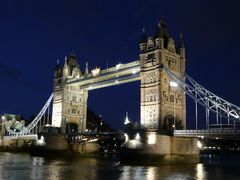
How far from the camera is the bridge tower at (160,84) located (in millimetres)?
38875

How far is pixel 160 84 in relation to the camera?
3894 centimetres

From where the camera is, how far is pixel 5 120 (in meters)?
82.7

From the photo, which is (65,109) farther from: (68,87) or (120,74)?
(120,74)

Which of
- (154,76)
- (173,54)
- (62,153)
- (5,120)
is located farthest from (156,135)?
(5,120)

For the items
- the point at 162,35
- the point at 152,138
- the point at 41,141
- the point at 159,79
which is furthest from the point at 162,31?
the point at 41,141

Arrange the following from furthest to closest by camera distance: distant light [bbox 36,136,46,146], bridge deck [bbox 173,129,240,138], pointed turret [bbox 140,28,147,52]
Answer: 1. distant light [bbox 36,136,46,146]
2. pointed turret [bbox 140,28,147,52]
3. bridge deck [bbox 173,129,240,138]

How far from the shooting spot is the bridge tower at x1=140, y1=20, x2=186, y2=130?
3888 centimetres

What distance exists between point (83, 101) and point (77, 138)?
582cm

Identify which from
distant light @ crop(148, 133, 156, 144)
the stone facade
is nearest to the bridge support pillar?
distant light @ crop(148, 133, 156, 144)

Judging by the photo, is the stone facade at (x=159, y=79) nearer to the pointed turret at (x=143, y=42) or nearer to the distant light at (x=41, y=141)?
the pointed turret at (x=143, y=42)

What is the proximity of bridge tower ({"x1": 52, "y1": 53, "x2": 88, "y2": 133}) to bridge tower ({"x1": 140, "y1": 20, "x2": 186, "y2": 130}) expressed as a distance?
1547cm

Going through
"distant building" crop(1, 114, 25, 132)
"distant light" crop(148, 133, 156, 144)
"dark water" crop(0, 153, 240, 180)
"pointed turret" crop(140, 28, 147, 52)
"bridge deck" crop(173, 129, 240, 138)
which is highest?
"pointed turret" crop(140, 28, 147, 52)

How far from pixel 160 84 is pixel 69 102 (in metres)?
19.7

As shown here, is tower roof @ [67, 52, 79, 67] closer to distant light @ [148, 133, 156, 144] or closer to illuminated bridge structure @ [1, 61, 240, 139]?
illuminated bridge structure @ [1, 61, 240, 139]
